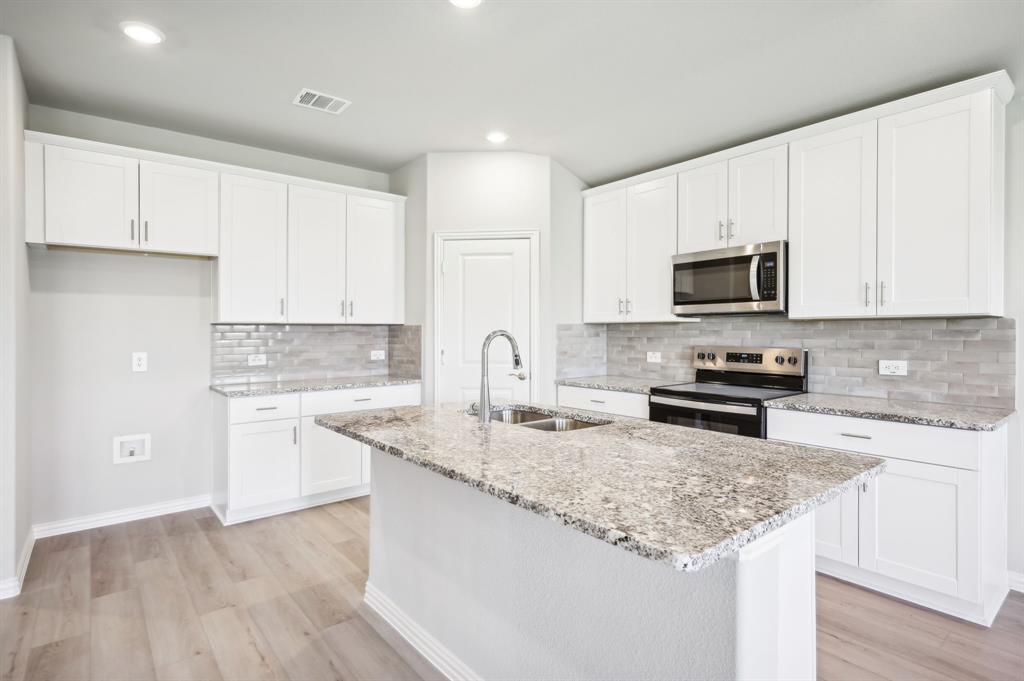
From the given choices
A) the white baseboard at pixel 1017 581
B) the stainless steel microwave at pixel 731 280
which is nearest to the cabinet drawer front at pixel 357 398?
the stainless steel microwave at pixel 731 280

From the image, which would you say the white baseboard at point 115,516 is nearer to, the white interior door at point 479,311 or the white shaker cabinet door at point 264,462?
the white shaker cabinet door at point 264,462

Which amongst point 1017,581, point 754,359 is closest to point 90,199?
point 754,359

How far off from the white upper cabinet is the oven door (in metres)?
2.63

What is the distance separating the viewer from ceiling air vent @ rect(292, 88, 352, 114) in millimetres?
3031

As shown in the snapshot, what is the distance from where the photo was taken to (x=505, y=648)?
1.70m

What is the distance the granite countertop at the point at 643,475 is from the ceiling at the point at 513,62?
1.73m

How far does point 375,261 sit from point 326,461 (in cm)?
154

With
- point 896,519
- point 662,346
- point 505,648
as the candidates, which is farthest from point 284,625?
point 662,346

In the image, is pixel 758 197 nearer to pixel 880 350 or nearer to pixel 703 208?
pixel 703 208

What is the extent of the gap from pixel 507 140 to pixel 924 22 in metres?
2.30

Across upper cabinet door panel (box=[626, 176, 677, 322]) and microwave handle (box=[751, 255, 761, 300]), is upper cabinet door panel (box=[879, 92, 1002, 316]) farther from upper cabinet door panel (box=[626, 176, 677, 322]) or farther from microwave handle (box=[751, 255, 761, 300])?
upper cabinet door panel (box=[626, 176, 677, 322])

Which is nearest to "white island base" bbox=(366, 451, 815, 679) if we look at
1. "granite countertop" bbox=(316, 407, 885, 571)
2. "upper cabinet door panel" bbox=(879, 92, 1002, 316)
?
"granite countertop" bbox=(316, 407, 885, 571)

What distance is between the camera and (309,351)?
417 centimetres

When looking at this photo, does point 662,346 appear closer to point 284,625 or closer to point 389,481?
point 389,481
